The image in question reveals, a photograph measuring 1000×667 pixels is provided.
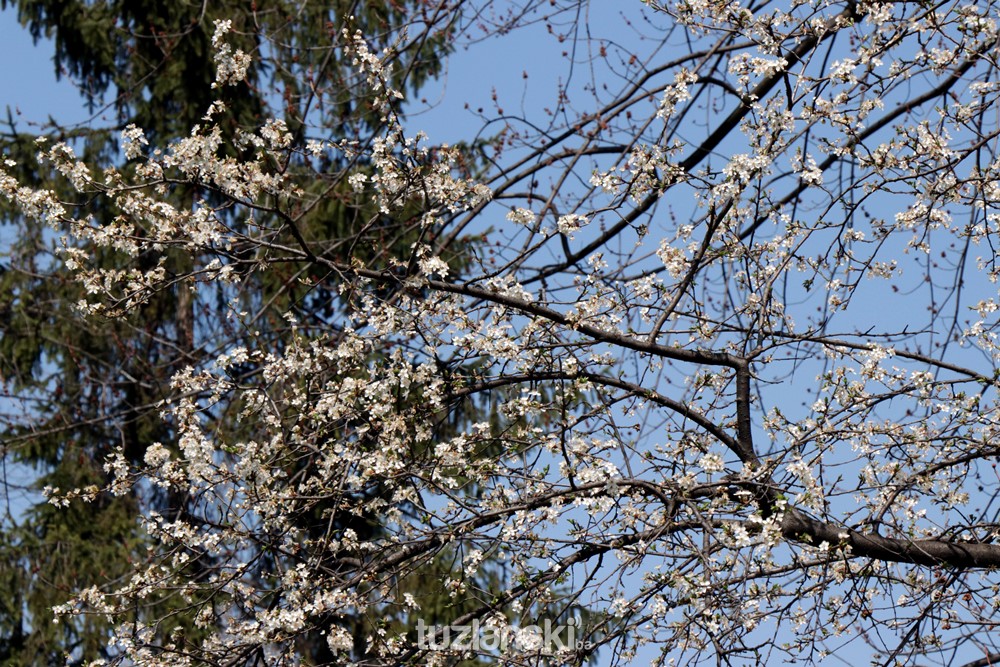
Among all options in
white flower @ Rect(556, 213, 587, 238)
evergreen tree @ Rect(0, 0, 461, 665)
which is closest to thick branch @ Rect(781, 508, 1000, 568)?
white flower @ Rect(556, 213, 587, 238)

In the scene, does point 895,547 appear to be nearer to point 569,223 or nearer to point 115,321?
point 569,223

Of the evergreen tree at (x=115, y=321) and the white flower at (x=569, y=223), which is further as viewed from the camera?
the evergreen tree at (x=115, y=321)

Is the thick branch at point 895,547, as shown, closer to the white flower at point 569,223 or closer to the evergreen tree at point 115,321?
the white flower at point 569,223

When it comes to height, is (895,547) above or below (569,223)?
below

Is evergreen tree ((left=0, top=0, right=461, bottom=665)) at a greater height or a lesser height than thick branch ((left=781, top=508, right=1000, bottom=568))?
greater

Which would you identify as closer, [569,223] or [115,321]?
[569,223]

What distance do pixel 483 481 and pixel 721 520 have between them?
101 centimetres

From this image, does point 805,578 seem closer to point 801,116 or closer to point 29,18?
point 801,116

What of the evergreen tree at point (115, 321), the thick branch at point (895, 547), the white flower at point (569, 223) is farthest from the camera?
the evergreen tree at point (115, 321)

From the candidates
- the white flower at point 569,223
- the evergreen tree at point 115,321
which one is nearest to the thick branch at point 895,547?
the white flower at point 569,223

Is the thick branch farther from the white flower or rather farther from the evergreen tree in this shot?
the evergreen tree

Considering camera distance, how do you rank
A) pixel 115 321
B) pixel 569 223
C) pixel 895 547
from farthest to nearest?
1. pixel 115 321
2. pixel 569 223
3. pixel 895 547

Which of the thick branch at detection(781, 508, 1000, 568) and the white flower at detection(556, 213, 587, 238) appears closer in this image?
the thick branch at detection(781, 508, 1000, 568)

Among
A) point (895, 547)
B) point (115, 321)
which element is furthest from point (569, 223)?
point (115, 321)
